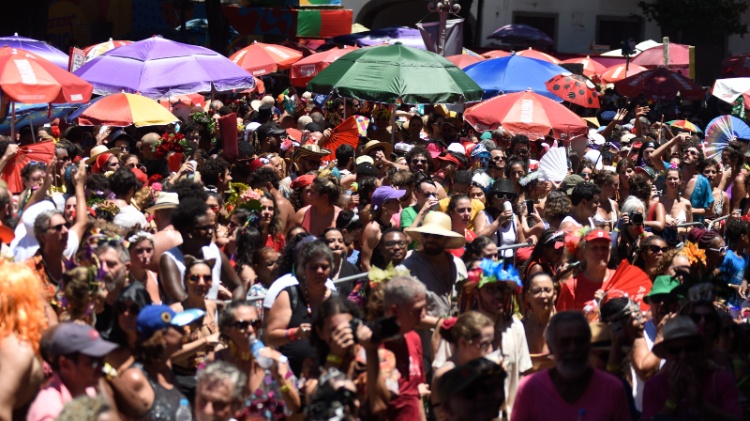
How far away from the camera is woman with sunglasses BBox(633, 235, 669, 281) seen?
8.26 metres

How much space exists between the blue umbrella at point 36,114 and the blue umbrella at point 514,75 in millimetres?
5981

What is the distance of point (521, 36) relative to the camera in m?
33.3

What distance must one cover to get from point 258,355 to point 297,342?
28.9 inches

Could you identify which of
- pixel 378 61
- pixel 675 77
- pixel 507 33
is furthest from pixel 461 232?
pixel 507 33

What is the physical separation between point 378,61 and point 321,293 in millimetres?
7088

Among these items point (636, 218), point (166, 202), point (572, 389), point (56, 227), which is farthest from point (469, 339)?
point (636, 218)

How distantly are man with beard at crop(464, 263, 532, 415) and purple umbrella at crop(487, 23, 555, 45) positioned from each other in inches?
1064

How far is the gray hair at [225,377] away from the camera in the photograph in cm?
486

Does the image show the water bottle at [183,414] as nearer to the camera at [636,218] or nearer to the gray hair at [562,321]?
the gray hair at [562,321]

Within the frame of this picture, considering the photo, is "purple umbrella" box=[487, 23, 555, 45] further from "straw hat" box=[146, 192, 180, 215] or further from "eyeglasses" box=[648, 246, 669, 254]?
"straw hat" box=[146, 192, 180, 215]

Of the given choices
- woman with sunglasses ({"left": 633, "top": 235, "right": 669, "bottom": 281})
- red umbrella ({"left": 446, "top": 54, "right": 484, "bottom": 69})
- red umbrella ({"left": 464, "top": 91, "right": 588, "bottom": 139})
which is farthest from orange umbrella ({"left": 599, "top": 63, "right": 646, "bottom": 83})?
woman with sunglasses ({"left": 633, "top": 235, "right": 669, "bottom": 281})

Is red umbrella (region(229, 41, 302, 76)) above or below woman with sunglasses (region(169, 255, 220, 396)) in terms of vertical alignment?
below

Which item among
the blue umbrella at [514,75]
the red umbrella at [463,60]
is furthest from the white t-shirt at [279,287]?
the red umbrella at [463,60]

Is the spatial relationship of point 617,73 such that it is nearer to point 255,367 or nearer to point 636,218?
point 636,218
